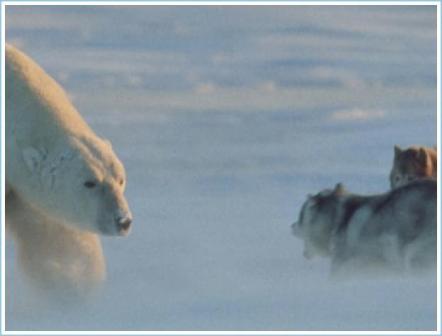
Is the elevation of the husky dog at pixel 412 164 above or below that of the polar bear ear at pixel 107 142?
below

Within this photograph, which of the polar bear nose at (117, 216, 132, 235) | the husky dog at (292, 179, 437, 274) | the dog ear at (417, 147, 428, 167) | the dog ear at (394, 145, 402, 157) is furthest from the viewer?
the dog ear at (417, 147, 428, 167)

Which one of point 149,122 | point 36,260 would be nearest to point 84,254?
point 36,260

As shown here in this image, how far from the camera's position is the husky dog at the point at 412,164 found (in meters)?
4.73

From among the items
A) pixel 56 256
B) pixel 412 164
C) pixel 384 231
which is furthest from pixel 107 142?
pixel 412 164

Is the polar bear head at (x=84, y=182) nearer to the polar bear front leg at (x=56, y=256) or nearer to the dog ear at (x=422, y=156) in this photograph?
the polar bear front leg at (x=56, y=256)

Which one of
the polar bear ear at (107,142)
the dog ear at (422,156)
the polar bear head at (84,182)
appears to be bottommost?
the polar bear head at (84,182)

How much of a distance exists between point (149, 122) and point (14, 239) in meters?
0.54

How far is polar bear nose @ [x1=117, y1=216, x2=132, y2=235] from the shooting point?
4.40 meters

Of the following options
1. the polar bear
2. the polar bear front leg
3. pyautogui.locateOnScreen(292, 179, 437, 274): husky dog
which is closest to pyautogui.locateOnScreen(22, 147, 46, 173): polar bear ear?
the polar bear

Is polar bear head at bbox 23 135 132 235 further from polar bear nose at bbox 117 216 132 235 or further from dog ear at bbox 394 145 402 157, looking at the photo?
dog ear at bbox 394 145 402 157

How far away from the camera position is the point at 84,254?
15.0ft

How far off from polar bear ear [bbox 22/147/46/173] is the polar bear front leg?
0.16 metres

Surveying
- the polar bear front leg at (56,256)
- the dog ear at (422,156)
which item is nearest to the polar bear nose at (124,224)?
the polar bear front leg at (56,256)

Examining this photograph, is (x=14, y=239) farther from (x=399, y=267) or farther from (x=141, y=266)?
(x=399, y=267)
